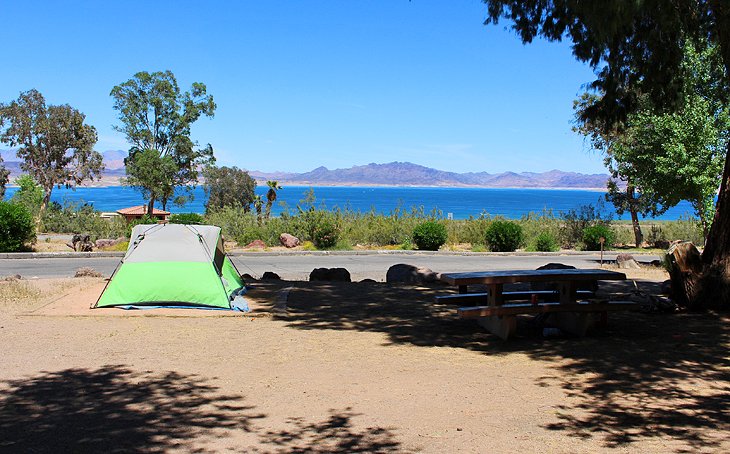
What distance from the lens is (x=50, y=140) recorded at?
144 ft

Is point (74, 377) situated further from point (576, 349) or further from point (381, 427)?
point (576, 349)

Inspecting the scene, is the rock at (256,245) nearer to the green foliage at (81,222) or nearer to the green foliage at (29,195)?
the green foliage at (81,222)

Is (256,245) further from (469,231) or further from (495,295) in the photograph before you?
(495,295)

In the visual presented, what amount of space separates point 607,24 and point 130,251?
7.62m

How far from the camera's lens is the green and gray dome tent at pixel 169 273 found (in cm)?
1005

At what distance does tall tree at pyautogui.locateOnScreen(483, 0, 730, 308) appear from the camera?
9.17 meters

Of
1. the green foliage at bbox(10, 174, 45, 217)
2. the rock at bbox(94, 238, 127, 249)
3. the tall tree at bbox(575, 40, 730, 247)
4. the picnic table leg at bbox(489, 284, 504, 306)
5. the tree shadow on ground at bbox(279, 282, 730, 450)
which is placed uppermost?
the tall tree at bbox(575, 40, 730, 247)

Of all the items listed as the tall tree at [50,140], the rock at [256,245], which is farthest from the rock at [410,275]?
the tall tree at [50,140]

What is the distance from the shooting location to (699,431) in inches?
188

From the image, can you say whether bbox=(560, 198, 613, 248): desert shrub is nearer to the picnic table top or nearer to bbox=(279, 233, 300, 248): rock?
bbox=(279, 233, 300, 248): rock

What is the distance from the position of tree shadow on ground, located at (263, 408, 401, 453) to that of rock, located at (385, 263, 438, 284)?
344 inches

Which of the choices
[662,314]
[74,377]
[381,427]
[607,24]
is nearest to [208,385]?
[74,377]

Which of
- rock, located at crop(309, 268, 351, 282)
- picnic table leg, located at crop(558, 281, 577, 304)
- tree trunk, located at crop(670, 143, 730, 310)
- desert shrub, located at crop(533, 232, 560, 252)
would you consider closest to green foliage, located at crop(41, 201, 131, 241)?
rock, located at crop(309, 268, 351, 282)

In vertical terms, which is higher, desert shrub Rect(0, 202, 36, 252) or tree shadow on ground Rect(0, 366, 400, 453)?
desert shrub Rect(0, 202, 36, 252)
